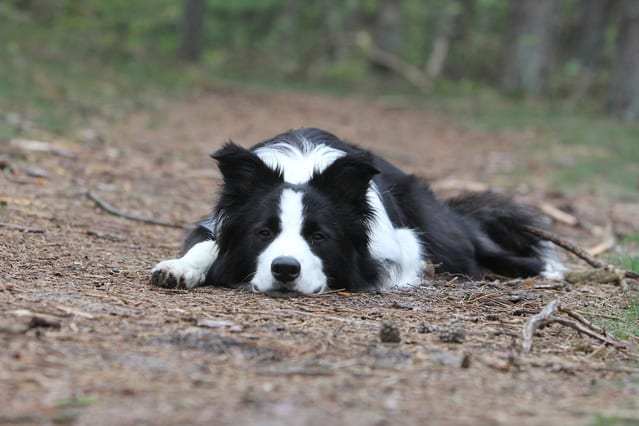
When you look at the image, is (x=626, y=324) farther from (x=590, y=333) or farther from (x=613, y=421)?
(x=613, y=421)

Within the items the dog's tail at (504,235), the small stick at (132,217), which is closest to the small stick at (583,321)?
the dog's tail at (504,235)

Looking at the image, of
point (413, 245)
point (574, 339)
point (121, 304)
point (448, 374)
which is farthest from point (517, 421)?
point (413, 245)

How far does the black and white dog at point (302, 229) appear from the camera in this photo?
224 inches

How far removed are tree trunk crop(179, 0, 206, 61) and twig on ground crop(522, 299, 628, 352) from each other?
21246 millimetres

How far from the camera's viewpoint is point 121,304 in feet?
15.5

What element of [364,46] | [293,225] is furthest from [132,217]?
[364,46]

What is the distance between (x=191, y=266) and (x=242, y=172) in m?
0.73

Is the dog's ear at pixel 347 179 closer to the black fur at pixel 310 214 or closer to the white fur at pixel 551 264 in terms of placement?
the black fur at pixel 310 214

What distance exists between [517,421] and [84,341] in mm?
1904

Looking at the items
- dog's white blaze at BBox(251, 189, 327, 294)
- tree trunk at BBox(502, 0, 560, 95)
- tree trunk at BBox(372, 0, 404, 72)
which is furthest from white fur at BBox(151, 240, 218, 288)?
tree trunk at BBox(372, 0, 404, 72)

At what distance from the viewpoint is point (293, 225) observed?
Result: 18.9 feet

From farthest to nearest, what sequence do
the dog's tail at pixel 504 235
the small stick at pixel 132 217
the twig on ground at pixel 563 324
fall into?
the small stick at pixel 132 217, the dog's tail at pixel 504 235, the twig on ground at pixel 563 324

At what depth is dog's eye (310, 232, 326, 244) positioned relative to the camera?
580 centimetres

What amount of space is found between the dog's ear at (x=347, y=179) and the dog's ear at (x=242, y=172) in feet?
0.99
